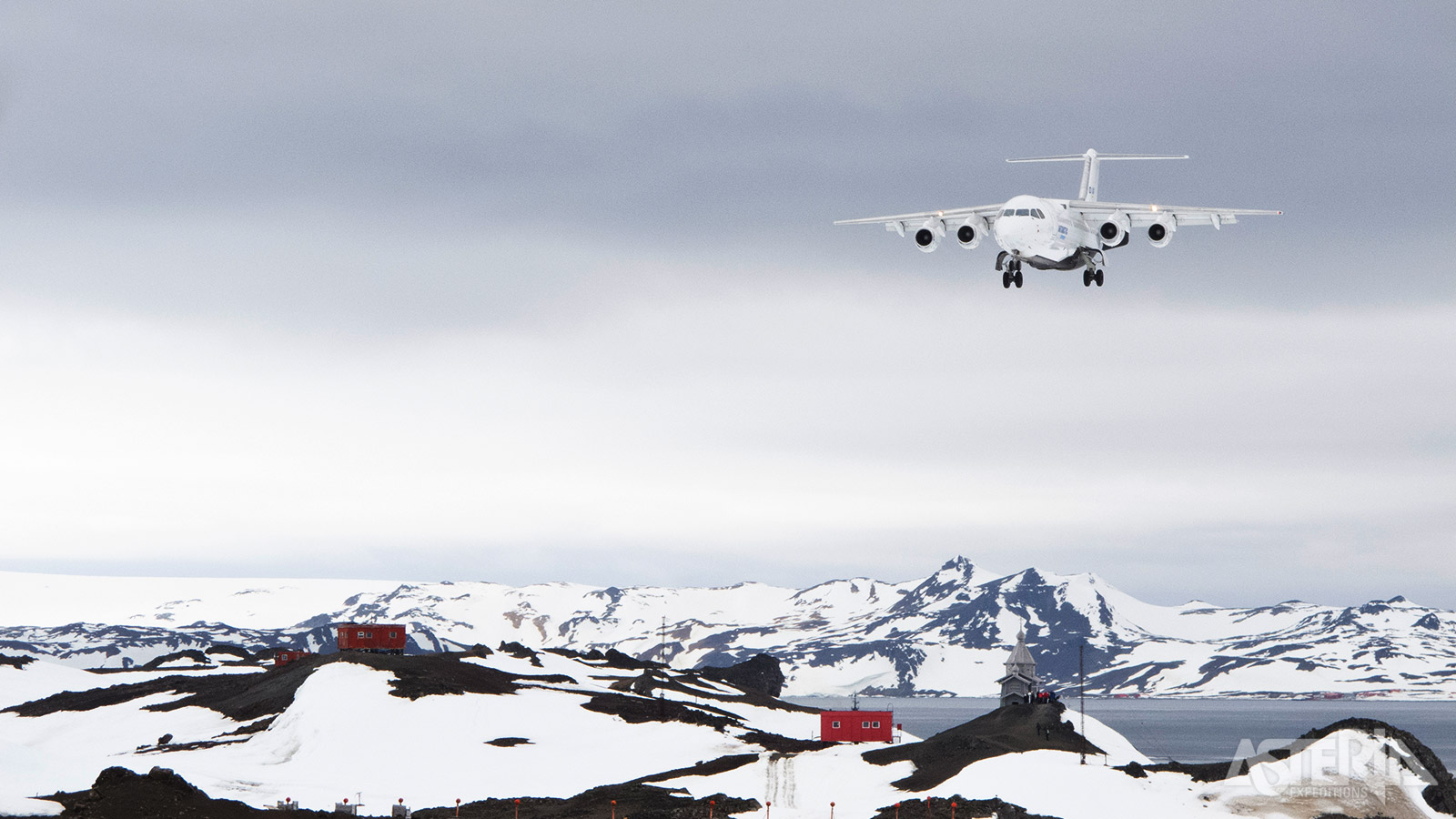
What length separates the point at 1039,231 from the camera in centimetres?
5606

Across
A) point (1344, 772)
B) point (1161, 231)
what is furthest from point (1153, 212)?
point (1344, 772)

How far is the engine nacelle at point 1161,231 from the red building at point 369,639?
11766 centimetres

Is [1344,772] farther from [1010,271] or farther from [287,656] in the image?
[287,656]

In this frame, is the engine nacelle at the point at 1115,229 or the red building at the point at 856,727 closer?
the engine nacelle at the point at 1115,229

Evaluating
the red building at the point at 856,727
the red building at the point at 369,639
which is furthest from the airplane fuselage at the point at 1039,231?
the red building at the point at 369,639

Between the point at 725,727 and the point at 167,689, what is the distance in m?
59.8

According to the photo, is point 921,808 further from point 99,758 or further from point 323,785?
point 99,758

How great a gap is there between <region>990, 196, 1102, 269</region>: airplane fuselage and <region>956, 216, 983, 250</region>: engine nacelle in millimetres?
3410

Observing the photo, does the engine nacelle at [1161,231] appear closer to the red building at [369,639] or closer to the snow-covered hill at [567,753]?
the snow-covered hill at [567,753]

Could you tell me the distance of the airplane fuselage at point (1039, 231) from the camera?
56.1 m

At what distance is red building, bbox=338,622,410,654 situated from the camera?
159m

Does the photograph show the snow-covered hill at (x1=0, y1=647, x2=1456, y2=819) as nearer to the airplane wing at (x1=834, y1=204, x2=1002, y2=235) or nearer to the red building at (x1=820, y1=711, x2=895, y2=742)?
the red building at (x1=820, y1=711, x2=895, y2=742)

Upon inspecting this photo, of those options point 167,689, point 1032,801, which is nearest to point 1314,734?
point 1032,801

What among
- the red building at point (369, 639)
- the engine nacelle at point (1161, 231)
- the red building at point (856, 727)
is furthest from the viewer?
the red building at point (369, 639)
